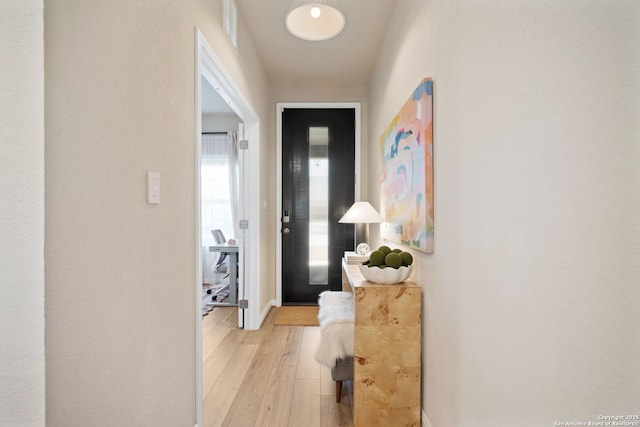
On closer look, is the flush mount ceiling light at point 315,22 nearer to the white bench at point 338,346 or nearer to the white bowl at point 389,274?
the white bowl at point 389,274

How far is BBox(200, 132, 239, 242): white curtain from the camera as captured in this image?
536 cm

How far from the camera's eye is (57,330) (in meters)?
0.85

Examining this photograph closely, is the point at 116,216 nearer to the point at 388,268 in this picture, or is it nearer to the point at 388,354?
the point at 388,268

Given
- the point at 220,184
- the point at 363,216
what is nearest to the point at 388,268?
the point at 363,216

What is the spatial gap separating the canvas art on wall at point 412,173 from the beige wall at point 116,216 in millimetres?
1156

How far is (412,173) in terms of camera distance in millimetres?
1779

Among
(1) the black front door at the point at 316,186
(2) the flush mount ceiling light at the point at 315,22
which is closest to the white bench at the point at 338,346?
(2) the flush mount ceiling light at the point at 315,22

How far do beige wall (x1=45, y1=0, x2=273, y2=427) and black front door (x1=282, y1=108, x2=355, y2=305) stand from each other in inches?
96.2

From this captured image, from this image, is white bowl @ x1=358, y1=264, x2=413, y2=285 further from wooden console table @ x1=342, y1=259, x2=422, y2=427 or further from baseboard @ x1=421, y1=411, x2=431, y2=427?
baseboard @ x1=421, y1=411, x2=431, y2=427

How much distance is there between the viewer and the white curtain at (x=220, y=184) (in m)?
5.36

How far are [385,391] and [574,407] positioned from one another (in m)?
1.09

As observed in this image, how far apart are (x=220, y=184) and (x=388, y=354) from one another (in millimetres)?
4490
